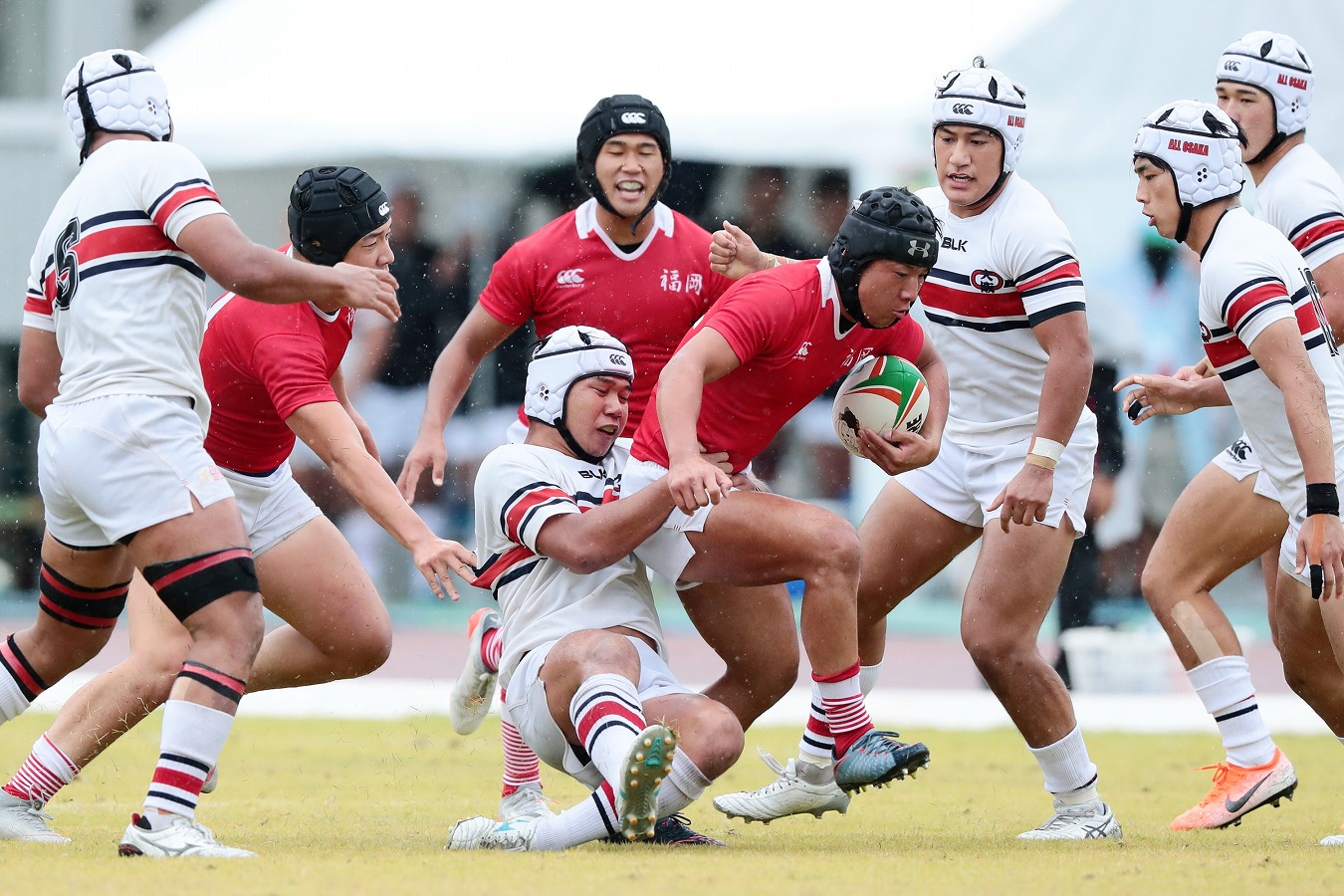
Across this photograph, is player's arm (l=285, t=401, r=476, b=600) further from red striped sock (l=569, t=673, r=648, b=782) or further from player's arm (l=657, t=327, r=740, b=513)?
player's arm (l=657, t=327, r=740, b=513)

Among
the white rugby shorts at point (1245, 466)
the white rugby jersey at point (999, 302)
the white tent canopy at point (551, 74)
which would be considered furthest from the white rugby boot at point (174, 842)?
the white tent canopy at point (551, 74)

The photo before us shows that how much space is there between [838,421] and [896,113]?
7539 mm

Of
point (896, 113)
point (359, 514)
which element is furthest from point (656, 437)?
point (359, 514)

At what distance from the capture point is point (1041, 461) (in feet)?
19.7

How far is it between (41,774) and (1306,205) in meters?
5.07

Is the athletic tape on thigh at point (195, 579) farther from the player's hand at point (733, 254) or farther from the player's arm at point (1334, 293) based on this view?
the player's arm at point (1334, 293)

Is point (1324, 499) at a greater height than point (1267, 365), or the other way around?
point (1267, 365)

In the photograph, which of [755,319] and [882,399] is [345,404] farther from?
[882,399]

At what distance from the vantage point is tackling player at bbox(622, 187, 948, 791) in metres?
5.59

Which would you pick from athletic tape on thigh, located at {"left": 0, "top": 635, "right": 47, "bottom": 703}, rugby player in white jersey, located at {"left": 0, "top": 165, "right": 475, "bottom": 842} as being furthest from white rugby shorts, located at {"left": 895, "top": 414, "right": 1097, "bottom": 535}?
athletic tape on thigh, located at {"left": 0, "top": 635, "right": 47, "bottom": 703}

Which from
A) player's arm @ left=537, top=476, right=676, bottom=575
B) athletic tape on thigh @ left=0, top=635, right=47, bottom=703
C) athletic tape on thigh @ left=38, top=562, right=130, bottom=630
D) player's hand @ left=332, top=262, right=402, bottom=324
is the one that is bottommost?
athletic tape on thigh @ left=0, top=635, right=47, bottom=703

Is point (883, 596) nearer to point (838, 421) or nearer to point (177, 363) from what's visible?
point (838, 421)

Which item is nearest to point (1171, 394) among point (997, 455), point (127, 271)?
point (997, 455)

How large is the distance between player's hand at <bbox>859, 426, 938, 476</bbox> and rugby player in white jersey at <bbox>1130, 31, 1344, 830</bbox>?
1.19 m
